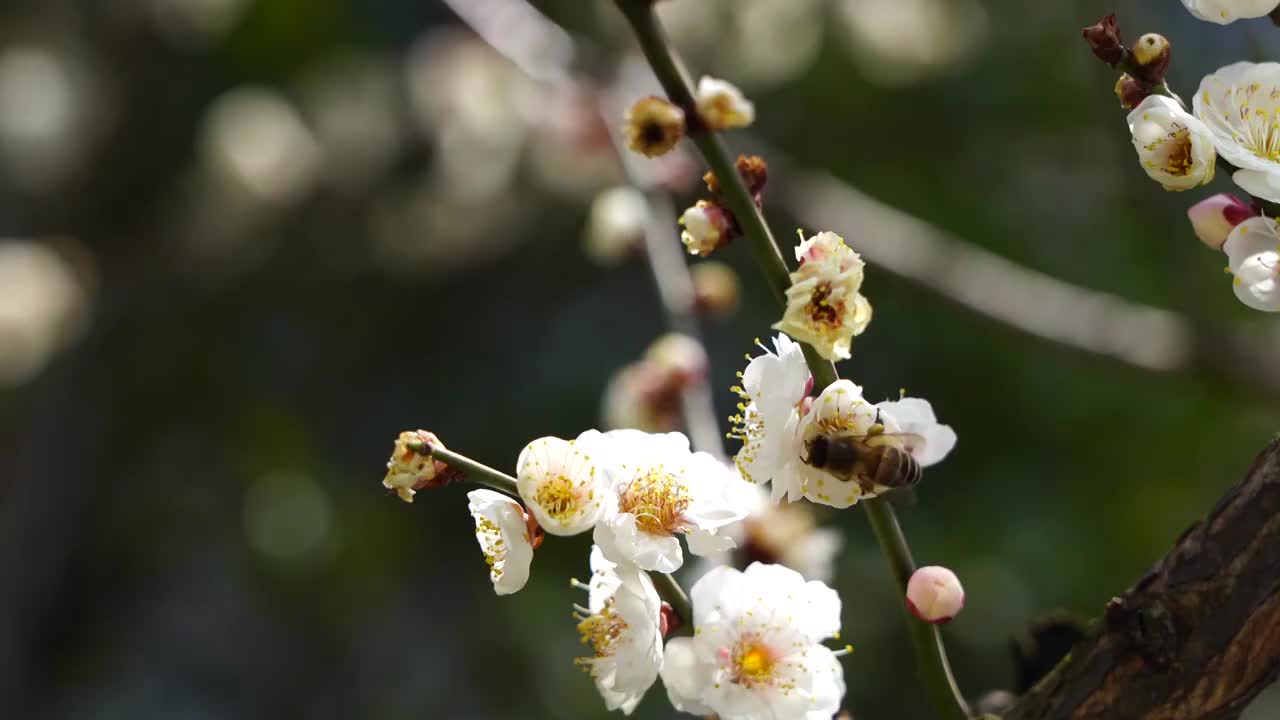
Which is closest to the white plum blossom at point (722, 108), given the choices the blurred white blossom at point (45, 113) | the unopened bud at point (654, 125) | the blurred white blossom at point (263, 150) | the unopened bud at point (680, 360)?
the unopened bud at point (654, 125)

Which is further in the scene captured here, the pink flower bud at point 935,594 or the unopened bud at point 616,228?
the unopened bud at point 616,228

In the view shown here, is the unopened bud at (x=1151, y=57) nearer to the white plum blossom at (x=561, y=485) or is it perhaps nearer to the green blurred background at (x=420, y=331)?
the white plum blossom at (x=561, y=485)

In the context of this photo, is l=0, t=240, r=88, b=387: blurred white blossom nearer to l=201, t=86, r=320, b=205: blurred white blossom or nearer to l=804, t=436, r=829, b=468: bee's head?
l=201, t=86, r=320, b=205: blurred white blossom

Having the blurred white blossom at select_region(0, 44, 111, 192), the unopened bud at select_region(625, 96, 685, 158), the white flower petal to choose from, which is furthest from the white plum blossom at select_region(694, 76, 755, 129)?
the blurred white blossom at select_region(0, 44, 111, 192)

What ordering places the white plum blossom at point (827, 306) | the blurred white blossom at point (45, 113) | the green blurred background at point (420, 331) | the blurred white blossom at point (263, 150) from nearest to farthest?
1. the white plum blossom at point (827, 306)
2. the green blurred background at point (420, 331)
3. the blurred white blossom at point (263, 150)
4. the blurred white blossom at point (45, 113)

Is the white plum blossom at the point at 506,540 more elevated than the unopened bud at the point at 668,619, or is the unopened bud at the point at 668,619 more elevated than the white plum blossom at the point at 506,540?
the white plum blossom at the point at 506,540

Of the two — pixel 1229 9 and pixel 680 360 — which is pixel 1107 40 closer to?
pixel 1229 9

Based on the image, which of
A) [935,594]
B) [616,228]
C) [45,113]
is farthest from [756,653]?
[45,113]
